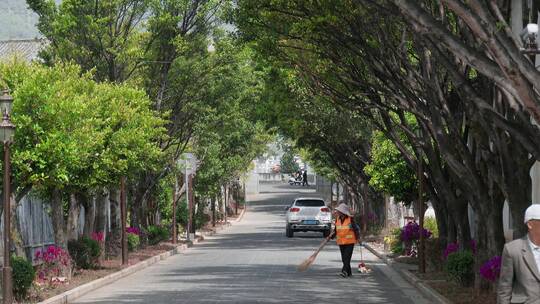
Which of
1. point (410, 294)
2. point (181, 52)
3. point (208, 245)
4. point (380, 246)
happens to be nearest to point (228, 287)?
point (410, 294)

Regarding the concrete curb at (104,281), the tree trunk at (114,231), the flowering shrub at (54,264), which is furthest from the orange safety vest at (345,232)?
the tree trunk at (114,231)

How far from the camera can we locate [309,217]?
163 ft

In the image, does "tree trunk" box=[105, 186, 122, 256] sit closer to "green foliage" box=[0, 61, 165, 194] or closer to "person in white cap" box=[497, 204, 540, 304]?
"green foliage" box=[0, 61, 165, 194]

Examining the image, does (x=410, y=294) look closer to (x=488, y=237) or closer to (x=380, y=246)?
(x=488, y=237)

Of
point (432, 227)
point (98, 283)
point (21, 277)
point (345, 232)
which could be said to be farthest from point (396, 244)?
point (21, 277)

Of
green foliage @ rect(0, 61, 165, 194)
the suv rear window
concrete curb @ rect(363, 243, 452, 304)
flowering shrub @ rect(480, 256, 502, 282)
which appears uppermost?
green foliage @ rect(0, 61, 165, 194)

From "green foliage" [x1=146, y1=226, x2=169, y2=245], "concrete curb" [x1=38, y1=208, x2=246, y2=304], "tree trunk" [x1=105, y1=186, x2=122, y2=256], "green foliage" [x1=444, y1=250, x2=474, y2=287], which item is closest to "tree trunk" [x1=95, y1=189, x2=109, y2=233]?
"tree trunk" [x1=105, y1=186, x2=122, y2=256]

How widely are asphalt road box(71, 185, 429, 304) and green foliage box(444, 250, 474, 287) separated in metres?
0.90

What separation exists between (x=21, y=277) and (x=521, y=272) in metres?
12.5

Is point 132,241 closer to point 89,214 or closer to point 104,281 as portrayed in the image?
point 89,214

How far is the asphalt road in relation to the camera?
795 inches

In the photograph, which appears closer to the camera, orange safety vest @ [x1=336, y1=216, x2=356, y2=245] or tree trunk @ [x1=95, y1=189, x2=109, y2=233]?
orange safety vest @ [x1=336, y1=216, x2=356, y2=245]

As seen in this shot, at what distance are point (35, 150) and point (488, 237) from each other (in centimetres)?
819

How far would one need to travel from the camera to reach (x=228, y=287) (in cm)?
2234
